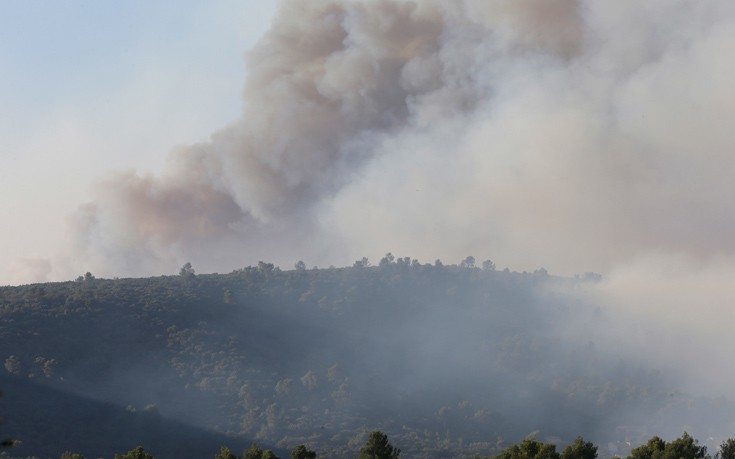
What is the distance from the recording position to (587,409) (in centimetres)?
14950

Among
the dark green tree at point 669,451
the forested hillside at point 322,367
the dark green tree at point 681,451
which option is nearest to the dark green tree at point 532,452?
the dark green tree at point 669,451

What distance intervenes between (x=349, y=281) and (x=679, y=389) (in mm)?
57743

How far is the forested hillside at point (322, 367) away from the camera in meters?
116

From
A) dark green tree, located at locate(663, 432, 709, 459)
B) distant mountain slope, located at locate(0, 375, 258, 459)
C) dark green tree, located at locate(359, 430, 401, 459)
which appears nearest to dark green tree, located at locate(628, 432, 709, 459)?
dark green tree, located at locate(663, 432, 709, 459)

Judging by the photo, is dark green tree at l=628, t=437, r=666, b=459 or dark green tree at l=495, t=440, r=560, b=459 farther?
dark green tree at l=628, t=437, r=666, b=459

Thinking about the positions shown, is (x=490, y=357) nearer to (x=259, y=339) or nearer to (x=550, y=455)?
(x=259, y=339)

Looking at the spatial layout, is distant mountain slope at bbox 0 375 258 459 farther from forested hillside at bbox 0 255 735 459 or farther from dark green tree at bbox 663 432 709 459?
dark green tree at bbox 663 432 709 459

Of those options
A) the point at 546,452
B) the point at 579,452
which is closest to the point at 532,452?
the point at 546,452

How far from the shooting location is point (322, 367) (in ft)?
481

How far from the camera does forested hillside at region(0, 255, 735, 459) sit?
11575 centimetres

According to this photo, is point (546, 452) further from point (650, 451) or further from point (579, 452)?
point (650, 451)

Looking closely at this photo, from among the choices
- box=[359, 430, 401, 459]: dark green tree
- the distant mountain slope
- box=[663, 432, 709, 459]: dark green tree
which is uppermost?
the distant mountain slope

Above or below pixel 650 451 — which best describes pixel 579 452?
above

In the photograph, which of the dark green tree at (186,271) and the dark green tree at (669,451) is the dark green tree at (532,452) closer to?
the dark green tree at (669,451)
